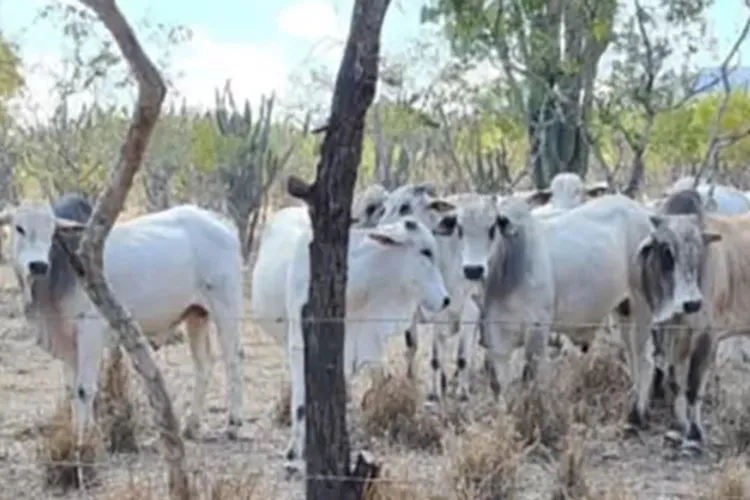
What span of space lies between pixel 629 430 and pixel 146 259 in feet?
9.64

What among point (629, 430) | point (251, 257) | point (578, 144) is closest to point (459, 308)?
point (629, 430)

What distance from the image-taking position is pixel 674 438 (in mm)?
8609

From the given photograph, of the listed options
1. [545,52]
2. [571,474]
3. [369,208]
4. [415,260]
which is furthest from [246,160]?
[571,474]

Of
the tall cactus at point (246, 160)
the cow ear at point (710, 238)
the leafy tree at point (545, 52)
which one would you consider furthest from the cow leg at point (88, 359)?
the tall cactus at point (246, 160)

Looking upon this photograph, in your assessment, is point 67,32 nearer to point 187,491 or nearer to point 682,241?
point 682,241

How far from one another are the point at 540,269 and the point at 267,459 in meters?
2.16

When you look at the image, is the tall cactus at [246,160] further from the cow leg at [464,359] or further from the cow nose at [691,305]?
the cow nose at [691,305]

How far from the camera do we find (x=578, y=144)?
16812 mm

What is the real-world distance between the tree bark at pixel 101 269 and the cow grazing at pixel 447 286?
11.8 ft

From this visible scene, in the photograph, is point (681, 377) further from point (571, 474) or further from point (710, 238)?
point (571, 474)

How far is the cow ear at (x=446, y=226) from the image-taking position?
380 inches

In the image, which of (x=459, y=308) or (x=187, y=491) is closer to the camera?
(x=187, y=491)

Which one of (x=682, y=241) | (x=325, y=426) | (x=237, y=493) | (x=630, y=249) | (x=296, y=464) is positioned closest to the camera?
(x=325, y=426)

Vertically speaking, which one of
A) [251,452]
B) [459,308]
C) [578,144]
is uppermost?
[578,144]
